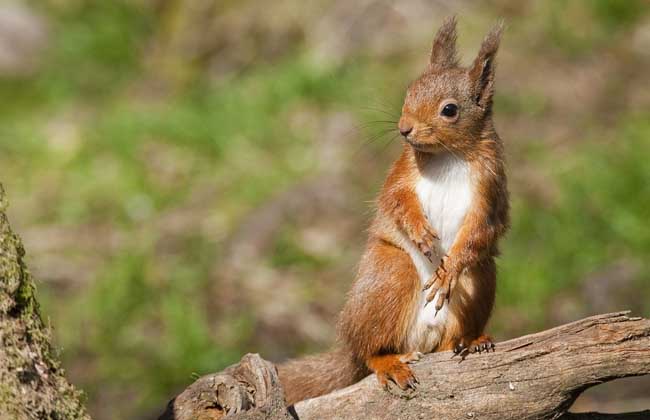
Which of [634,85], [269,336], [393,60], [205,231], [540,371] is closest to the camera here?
[540,371]

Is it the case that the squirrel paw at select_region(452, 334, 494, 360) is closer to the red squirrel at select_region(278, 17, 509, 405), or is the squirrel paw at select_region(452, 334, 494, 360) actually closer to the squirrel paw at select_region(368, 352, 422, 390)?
the red squirrel at select_region(278, 17, 509, 405)

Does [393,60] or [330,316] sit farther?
[393,60]

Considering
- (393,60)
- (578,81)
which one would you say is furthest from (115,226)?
(578,81)

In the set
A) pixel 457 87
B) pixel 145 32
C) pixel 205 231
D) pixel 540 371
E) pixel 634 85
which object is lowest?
pixel 540 371

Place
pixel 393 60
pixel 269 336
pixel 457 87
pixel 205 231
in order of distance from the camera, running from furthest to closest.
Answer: pixel 393 60
pixel 205 231
pixel 269 336
pixel 457 87

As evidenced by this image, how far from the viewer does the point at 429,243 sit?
3732mm

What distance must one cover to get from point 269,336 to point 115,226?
1.92 m

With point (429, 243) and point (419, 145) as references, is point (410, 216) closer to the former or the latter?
point (429, 243)

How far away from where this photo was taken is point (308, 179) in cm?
769

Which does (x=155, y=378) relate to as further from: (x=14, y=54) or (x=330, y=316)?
(x=14, y=54)

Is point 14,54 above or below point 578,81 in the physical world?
above

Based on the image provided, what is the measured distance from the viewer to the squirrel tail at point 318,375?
3.95 metres

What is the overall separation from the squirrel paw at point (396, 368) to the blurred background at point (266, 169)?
3.62 feet

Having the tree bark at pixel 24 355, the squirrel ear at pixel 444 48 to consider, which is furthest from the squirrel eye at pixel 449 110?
the tree bark at pixel 24 355
